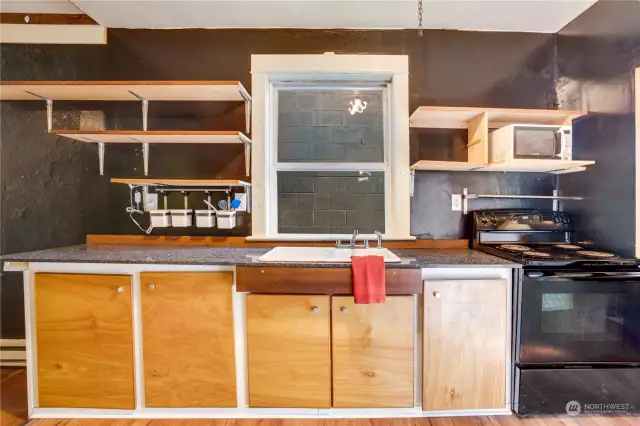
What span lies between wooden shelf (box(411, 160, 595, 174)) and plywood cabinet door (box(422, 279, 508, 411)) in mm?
741

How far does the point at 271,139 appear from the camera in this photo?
7.60 feet

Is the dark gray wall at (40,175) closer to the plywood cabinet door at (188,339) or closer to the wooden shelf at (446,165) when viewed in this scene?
the plywood cabinet door at (188,339)

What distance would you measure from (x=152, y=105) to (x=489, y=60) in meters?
2.42

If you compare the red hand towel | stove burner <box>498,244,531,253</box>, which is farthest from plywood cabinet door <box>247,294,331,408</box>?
stove burner <box>498,244,531,253</box>

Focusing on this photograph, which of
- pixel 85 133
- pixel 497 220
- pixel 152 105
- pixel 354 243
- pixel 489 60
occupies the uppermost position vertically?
pixel 489 60

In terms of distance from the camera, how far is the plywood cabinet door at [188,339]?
1673 millimetres

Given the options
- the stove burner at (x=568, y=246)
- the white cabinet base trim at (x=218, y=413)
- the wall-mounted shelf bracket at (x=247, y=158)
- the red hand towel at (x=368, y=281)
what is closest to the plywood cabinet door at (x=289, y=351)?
the white cabinet base trim at (x=218, y=413)

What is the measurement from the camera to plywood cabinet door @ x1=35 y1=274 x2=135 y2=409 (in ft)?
5.49

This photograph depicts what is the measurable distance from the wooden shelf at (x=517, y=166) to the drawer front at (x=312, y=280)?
0.76 metres

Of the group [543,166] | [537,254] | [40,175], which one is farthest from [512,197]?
[40,175]

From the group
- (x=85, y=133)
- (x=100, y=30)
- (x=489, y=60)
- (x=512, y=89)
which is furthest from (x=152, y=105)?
(x=512, y=89)

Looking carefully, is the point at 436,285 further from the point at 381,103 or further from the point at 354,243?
the point at 381,103

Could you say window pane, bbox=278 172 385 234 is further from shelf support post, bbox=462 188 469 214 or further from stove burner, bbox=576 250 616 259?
stove burner, bbox=576 250 616 259

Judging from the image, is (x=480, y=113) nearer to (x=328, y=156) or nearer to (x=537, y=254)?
(x=537, y=254)
